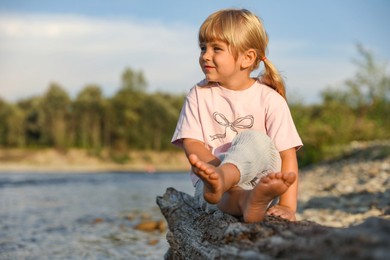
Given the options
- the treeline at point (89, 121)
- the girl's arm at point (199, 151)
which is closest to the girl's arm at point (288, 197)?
the girl's arm at point (199, 151)

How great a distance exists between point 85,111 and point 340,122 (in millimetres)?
24798

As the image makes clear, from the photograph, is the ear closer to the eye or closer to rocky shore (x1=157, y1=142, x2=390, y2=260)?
the eye

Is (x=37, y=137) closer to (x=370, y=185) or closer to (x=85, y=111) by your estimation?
(x=85, y=111)

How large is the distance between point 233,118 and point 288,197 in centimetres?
55

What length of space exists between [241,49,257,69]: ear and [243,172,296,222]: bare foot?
947 millimetres

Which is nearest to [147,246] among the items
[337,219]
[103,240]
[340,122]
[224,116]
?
[103,240]

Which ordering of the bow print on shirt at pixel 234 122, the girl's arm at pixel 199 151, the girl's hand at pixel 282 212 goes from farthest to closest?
the bow print on shirt at pixel 234 122 < the girl's arm at pixel 199 151 < the girl's hand at pixel 282 212

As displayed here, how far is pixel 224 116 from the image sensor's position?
293 centimetres

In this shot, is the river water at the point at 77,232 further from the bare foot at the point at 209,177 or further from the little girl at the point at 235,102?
the bare foot at the point at 209,177

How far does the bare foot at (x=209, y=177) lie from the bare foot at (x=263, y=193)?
144mm

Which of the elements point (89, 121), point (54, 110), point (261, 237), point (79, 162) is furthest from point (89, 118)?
point (261, 237)

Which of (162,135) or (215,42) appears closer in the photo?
(215,42)

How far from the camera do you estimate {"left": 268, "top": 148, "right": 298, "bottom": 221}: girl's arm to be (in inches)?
101

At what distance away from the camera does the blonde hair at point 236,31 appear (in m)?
2.81
